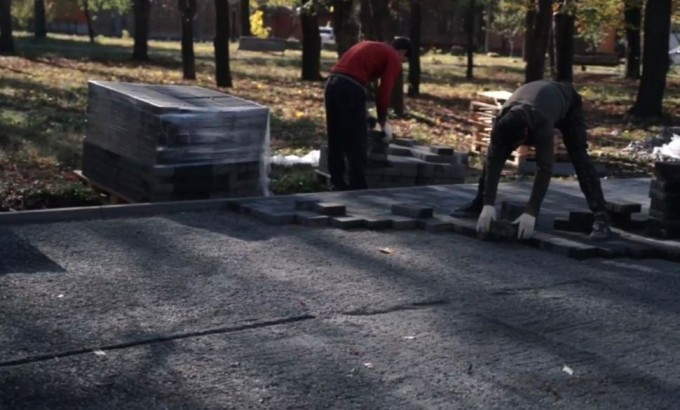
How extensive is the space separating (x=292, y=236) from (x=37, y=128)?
7485 millimetres

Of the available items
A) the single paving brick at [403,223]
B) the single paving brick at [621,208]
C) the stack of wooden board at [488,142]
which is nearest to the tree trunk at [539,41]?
the stack of wooden board at [488,142]

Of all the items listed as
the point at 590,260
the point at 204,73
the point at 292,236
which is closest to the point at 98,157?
the point at 292,236

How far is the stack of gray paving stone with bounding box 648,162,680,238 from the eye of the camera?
9.80m

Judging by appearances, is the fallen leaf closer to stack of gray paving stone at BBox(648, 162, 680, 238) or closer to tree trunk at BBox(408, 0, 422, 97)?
stack of gray paving stone at BBox(648, 162, 680, 238)

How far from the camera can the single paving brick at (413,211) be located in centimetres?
991

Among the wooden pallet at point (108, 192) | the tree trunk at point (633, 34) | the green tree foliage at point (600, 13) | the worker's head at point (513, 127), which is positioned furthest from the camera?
the tree trunk at point (633, 34)

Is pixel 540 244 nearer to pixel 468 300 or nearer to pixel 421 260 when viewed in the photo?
pixel 421 260

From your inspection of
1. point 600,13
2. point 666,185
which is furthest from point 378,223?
point 600,13

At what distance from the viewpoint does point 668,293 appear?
318 inches

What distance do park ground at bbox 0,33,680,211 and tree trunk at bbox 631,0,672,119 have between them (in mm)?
604

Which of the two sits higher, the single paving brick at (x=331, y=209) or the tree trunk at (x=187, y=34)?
the tree trunk at (x=187, y=34)

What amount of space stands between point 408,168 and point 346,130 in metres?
1.25

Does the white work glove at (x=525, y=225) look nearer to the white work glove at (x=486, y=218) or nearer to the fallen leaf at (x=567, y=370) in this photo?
the white work glove at (x=486, y=218)

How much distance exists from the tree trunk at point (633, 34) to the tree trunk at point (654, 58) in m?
3.48
